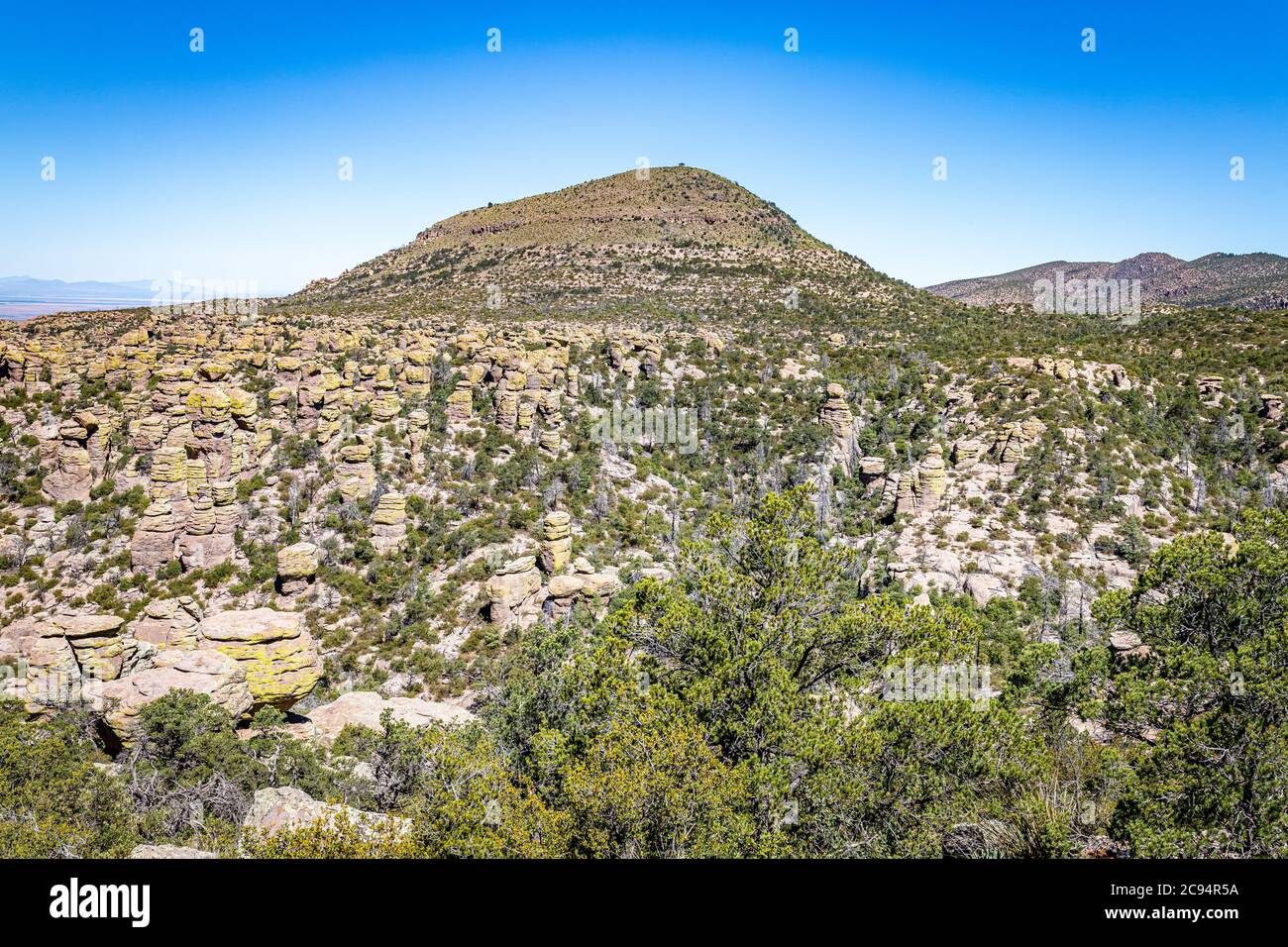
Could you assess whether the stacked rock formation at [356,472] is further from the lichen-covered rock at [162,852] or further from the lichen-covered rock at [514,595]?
the lichen-covered rock at [162,852]

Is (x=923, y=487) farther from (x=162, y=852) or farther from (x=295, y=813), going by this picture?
(x=162, y=852)

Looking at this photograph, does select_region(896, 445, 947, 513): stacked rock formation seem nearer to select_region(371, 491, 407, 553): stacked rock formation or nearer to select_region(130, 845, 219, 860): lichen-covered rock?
select_region(371, 491, 407, 553): stacked rock formation

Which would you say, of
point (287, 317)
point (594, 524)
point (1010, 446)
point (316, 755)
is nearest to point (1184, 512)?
point (1010, 446)
